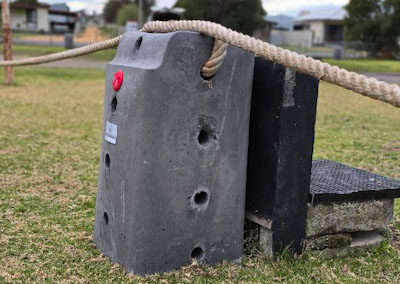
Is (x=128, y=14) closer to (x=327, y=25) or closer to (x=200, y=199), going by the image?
(x=327, y=25)

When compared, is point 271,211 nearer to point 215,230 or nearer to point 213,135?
point 215,230

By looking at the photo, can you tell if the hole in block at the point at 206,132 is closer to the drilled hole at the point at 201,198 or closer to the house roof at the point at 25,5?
the drilled hole at the point at 201,198

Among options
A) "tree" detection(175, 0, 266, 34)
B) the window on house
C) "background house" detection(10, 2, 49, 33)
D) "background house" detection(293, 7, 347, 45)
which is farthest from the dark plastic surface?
the window on house

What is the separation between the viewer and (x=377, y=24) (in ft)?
112

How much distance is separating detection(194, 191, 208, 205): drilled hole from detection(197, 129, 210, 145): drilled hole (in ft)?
0.80

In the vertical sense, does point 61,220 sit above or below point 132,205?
below

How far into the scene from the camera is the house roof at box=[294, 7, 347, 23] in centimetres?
5908

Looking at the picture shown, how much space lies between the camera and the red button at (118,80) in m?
2.74

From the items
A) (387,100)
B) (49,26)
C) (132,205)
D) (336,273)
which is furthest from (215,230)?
(49,26)

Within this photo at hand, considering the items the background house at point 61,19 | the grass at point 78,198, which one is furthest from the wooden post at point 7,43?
the background house at point 61,19

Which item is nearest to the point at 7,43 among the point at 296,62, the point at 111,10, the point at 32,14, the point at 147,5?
the point at 296,62

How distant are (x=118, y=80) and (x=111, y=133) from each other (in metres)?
0.27

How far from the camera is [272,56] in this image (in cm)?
246

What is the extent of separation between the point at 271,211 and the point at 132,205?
28.0 inches
